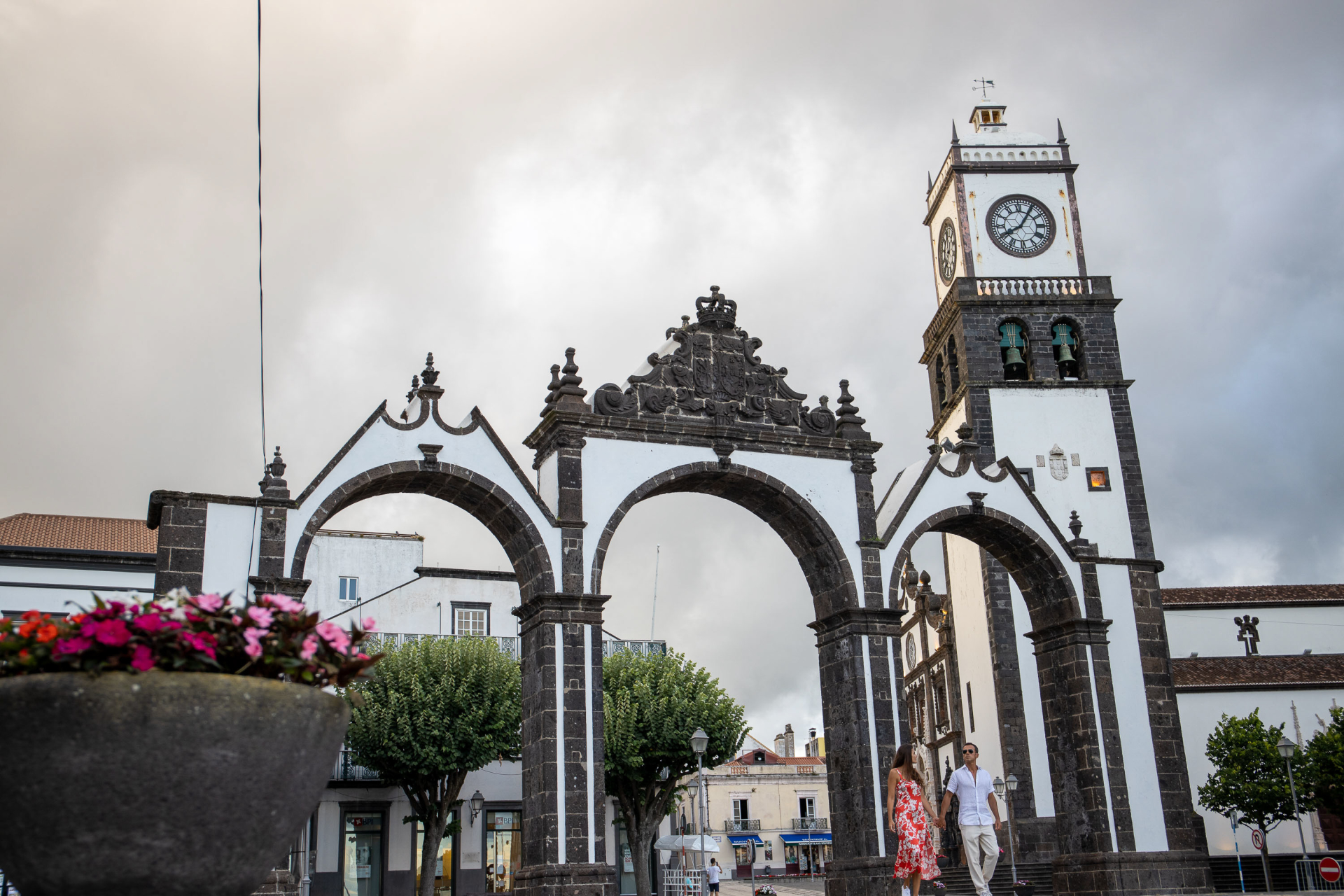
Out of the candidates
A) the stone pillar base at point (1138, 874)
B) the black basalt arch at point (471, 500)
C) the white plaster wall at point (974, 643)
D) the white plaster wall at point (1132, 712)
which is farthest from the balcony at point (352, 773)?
the white plaster wall at point (1132, 712)

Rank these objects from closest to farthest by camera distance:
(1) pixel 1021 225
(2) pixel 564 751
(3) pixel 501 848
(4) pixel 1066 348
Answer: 1. (2) pixel 564 751
2. (4) pixel 1066 348
3. (1) pixel 1021 225
4. (3) pixel 501 848

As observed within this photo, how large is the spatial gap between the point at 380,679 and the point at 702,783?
25.3 ft

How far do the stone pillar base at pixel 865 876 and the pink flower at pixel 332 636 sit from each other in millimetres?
12520

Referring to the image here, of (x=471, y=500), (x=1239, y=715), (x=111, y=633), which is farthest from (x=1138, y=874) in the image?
(x=111, y=633)

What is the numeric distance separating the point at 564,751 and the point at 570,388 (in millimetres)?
4873

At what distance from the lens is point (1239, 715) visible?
30.0 m

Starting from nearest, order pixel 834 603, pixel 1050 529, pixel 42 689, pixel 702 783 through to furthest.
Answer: pixel 42 689
pixel 834 603
pixel 1050 529
pixel 702 783

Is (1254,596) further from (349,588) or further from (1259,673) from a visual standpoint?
(349,588)

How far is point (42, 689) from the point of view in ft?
14.0

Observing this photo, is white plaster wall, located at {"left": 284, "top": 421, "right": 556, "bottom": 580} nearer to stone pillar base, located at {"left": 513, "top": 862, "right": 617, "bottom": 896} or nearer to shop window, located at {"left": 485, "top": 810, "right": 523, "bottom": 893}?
stone pillar base, located at {"left": 513, "top": 862, "right": 617, "bottom": 896}

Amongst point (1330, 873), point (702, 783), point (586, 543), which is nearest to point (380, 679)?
point (702, 783)

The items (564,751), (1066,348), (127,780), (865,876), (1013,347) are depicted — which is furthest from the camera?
(1013,347)

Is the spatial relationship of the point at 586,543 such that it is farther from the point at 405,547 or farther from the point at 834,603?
the point at 405,547

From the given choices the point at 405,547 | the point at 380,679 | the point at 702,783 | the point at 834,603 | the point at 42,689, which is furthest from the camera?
the point at 405,547
